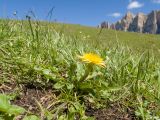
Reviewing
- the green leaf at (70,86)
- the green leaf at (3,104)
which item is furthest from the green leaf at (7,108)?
the green leaf at (70,86)

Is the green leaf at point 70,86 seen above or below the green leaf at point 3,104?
below

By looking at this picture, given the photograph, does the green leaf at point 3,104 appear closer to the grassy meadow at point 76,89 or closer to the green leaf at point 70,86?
the grassy meadow at point 76,89

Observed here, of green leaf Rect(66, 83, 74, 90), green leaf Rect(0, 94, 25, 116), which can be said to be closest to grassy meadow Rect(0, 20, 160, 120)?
green leaf Rect(66, 83, 74, 90)

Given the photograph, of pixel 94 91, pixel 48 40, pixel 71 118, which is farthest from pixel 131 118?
pixel 48 40

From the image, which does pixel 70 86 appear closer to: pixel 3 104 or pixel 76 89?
pixel 76 89

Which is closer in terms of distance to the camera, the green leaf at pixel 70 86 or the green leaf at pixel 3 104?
the green leaf at pixel 3 104

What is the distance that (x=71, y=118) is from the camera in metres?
2.60

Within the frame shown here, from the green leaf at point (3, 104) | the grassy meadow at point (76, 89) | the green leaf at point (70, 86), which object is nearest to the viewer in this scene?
the green leaf at point (3, 104)

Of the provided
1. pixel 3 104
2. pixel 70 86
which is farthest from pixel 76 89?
pixel 3 104

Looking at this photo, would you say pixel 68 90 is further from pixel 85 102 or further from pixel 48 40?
pixel 48 40

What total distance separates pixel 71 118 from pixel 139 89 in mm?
884

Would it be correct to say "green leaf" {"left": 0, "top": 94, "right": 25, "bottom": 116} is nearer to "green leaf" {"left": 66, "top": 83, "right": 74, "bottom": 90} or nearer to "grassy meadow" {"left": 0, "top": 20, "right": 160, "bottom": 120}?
"grassy meadow" {"left": 0, "top": 20, "right": 160, "bottom": 120}

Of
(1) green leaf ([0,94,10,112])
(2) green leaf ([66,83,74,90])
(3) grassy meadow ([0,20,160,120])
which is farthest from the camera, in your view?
(2) green leaf ([66,83,74,90])

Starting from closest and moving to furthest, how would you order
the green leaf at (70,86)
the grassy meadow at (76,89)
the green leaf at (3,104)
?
1. the green leaf at (3,104)
2. the grassy meadow at (76,89)
3. the green leaf at (70,86)
